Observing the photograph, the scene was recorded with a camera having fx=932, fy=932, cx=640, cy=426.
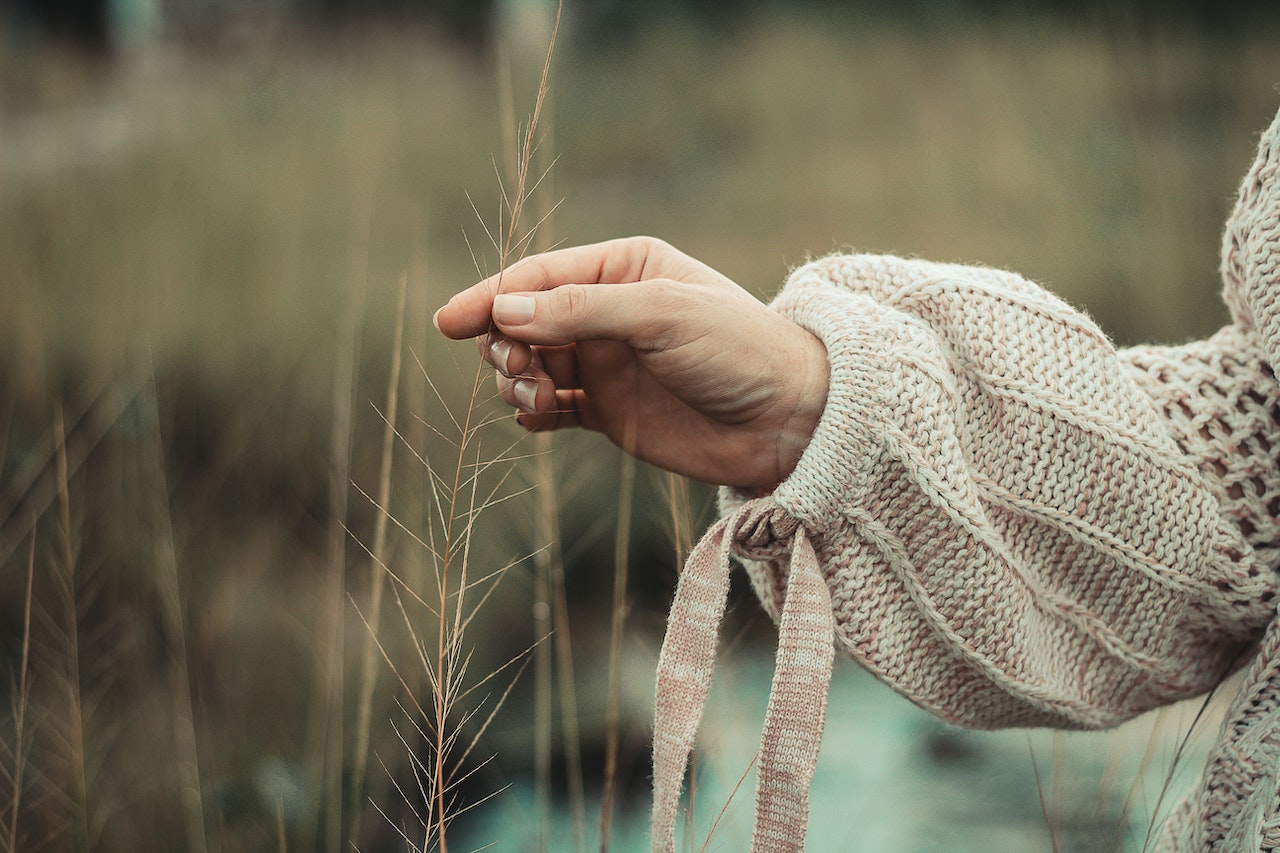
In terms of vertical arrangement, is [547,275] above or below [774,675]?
above

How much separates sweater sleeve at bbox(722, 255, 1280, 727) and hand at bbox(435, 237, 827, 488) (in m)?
0.05

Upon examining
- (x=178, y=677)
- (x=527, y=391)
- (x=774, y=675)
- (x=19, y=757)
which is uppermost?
(x=527, y=391)

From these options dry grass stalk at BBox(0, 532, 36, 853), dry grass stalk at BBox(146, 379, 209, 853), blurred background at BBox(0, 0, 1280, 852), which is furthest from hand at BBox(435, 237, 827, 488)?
dry grass stalk at BBox(146, 379, 209, 853)

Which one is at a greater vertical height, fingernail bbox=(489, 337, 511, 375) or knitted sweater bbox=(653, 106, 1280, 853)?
fingernail bbox=(489, 337, 511, 375)

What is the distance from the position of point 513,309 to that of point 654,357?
0.33 ft

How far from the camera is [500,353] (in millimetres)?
632

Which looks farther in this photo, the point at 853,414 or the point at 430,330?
the point at 430,330

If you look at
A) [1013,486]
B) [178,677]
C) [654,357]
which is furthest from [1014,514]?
[178,677]

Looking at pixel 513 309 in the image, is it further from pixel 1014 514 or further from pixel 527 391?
pixel 1014 514

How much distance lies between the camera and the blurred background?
→ 1.29 metres

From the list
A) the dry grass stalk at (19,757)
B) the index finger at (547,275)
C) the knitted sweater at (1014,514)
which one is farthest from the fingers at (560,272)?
the dry grass stalk at (19,757)

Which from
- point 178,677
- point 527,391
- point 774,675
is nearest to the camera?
point 774,675

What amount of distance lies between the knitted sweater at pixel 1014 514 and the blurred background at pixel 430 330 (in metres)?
0.22

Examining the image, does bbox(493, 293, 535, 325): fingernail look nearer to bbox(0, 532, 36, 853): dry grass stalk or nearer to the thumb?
the thumb
